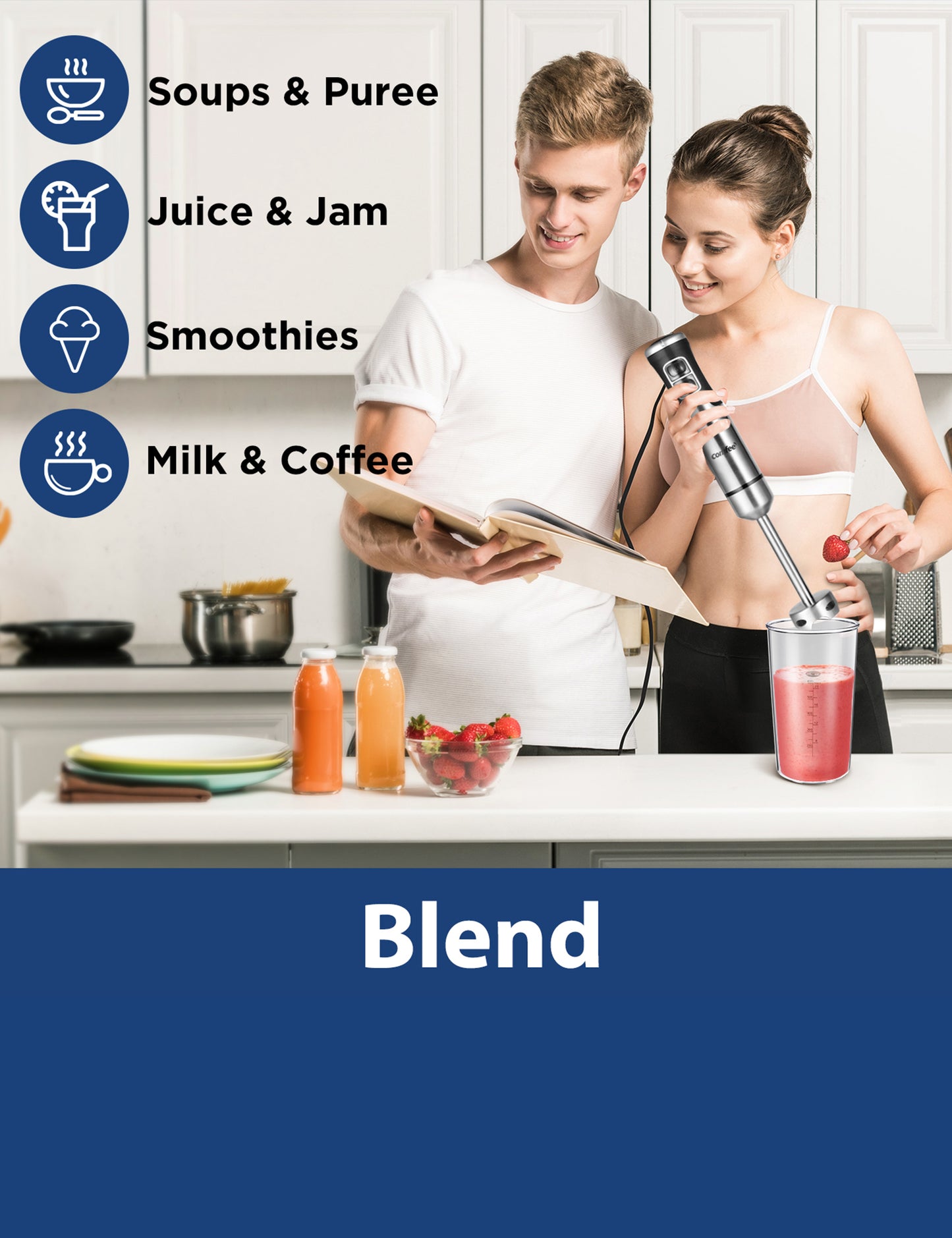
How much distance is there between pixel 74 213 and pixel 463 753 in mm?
2020

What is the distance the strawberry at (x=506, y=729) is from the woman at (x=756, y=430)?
0.45 m

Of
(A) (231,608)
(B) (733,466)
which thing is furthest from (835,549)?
(A) (231,608)

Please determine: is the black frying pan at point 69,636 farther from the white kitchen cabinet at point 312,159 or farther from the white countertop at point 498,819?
the white countertop at point 498,819

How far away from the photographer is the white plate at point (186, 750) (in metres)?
1.24

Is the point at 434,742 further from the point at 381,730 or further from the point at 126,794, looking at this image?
the point at 126,794

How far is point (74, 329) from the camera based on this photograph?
2.76m

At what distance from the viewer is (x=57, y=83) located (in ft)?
8.82

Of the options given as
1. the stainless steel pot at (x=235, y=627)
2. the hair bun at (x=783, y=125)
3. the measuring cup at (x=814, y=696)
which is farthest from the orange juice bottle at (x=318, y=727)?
the stainless steel pot at (x=235, y=627)

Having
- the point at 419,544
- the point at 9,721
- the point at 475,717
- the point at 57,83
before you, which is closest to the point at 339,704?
the point at 419,544

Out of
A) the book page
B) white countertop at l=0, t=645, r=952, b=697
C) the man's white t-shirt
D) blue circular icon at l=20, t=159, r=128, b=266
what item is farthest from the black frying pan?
the book page

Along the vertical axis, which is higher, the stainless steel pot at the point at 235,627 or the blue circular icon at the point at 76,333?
the blue circular icon at the point at 76,333
